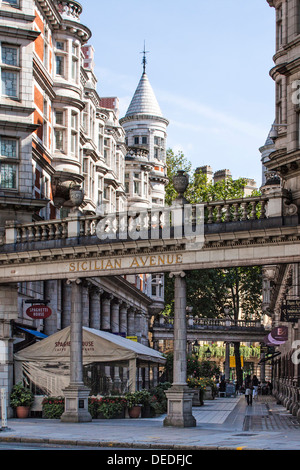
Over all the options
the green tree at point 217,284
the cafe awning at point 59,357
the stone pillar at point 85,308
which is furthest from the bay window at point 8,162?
the green tree at point 217,284

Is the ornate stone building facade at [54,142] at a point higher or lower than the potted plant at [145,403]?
higher

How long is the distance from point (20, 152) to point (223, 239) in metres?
14.8

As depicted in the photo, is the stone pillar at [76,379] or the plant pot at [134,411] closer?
the stone pillar at [76,379]

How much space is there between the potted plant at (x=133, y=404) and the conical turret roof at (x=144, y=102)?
199 feet

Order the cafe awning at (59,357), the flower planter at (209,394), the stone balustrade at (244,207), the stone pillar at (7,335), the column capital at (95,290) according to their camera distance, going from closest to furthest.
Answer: the stone balustrade at (244,207) → the cafe awning at (59,357) → the stone pillar at (7,335) → the column capital at (95,290) → the flower planter at (209,394)

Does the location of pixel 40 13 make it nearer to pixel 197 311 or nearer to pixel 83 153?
pixel 83 153

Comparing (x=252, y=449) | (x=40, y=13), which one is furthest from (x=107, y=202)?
(x=252, y=449)

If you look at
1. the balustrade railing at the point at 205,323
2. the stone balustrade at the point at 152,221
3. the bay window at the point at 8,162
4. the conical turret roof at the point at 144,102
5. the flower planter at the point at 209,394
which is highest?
the conical turret roof at the point at 144,102

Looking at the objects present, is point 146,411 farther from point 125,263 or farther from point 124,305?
point 124,305

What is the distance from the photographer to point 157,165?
294 ft

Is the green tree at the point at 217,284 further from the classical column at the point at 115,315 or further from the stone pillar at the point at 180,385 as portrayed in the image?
the stone pillar at the point at 180,385

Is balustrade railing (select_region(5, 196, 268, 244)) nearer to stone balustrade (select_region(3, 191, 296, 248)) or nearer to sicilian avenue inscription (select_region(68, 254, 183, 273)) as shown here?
stone balustrade (select_region(3, 191, 296, 248))

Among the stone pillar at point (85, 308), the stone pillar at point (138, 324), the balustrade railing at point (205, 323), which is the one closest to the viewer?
the stone pillar at point (85, 308)

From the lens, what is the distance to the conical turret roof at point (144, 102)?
9188 cm
